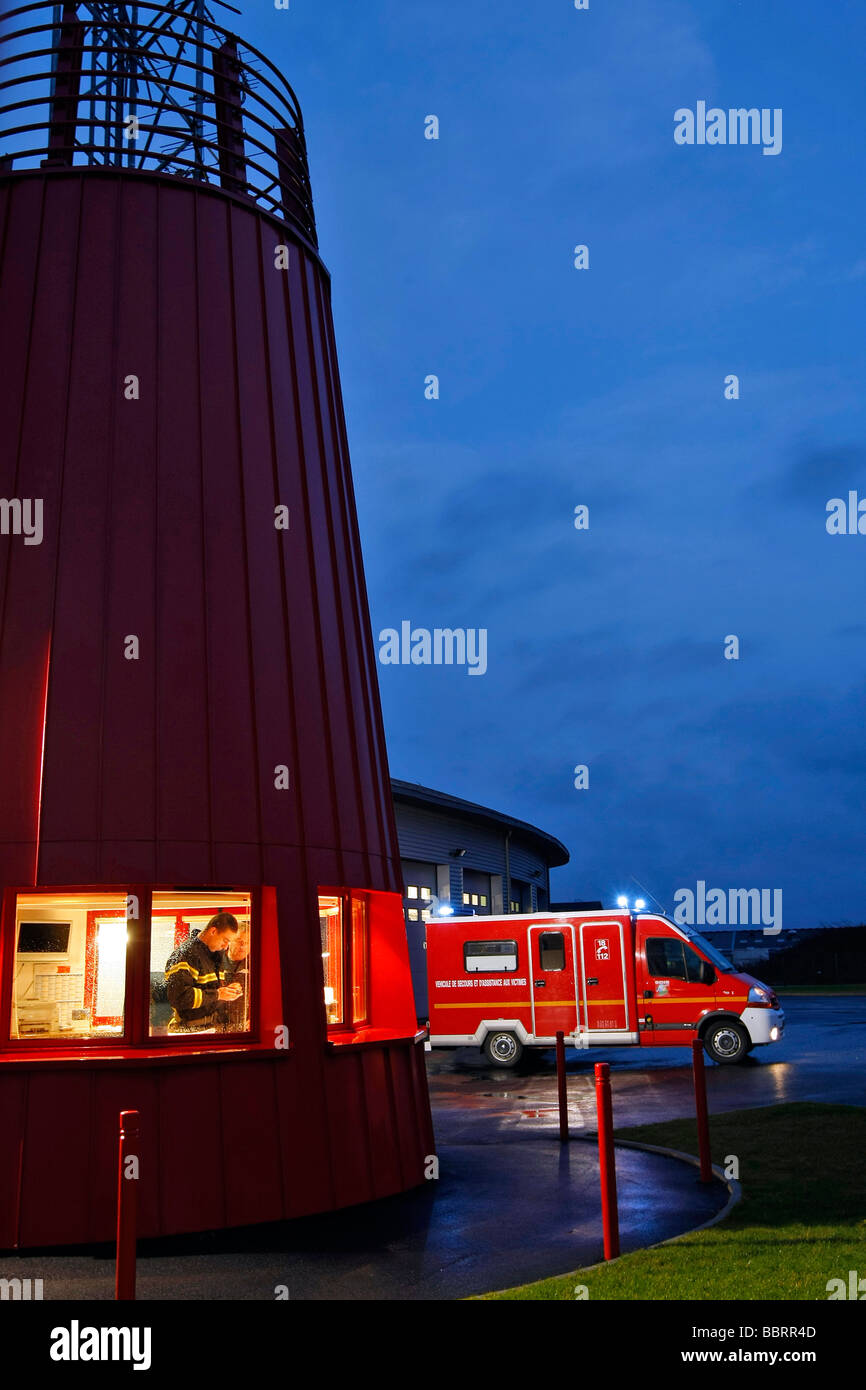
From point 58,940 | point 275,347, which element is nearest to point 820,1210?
point 58,940

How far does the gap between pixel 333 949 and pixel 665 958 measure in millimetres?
12272

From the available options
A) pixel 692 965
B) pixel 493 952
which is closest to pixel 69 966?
pixel 493 952

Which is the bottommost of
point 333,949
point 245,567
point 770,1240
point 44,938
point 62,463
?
point 770,1240

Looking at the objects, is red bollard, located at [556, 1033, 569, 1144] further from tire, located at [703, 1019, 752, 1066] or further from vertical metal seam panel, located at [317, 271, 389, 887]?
tire, located at [703, 1019, 752, 1066]

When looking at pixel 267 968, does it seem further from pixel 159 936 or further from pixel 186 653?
pixel 186 653

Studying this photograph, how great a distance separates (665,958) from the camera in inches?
830

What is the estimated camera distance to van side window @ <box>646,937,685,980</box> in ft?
68.9

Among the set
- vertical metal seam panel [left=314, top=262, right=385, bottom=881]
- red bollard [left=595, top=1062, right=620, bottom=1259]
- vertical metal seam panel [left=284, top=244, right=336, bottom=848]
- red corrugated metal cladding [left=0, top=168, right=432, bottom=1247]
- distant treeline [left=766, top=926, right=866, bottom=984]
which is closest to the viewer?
red bollard [left=595, top=1062, right=620, bottom=1259]

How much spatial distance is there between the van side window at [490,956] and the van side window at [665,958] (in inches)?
104

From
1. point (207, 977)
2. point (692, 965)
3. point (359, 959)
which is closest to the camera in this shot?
point (207, 977)

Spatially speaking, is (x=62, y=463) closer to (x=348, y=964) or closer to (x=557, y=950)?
(x=348, y=964)

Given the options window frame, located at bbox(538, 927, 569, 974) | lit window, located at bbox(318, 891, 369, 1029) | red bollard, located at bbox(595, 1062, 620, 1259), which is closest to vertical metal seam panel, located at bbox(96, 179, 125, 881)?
lit window, located at bbox(318, 891, 369, 1029)

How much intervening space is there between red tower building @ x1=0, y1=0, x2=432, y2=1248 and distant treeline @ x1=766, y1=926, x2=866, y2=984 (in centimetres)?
4915

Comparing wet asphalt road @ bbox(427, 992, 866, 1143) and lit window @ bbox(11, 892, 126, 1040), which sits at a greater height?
lit window @ bbox(11, 892, 126, 1040)
